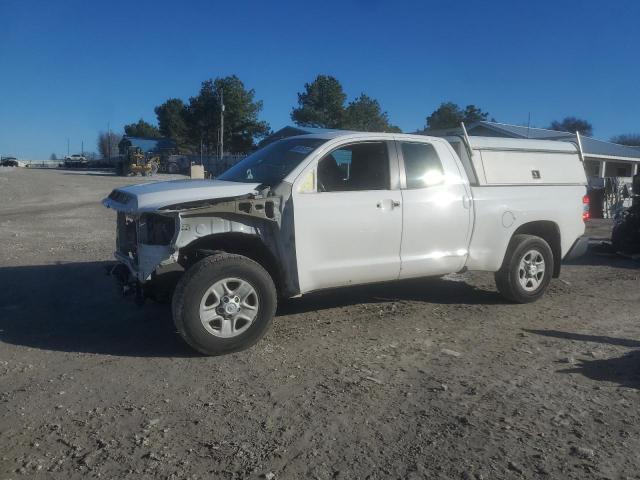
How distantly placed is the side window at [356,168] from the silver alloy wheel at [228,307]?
132 cm

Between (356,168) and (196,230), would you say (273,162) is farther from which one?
(196,230)

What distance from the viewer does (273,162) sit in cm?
566

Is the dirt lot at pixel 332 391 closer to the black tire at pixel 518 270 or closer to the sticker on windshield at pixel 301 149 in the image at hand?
the black tire at pixel 518 270

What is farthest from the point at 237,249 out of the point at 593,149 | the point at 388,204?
the point at 593,149

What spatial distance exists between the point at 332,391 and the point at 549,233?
4.12 metres

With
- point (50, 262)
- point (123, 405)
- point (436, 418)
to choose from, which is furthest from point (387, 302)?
point (50, 262)

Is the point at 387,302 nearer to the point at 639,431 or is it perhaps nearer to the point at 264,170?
the point at 264,170

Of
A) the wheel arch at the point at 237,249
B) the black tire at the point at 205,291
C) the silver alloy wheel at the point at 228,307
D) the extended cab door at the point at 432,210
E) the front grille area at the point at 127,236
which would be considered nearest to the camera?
the black tire at the point at 205,291

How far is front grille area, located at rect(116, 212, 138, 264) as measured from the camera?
5.07 meters

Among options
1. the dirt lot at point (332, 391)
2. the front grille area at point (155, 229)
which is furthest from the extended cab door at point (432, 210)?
the front grille area at point (155, 229)

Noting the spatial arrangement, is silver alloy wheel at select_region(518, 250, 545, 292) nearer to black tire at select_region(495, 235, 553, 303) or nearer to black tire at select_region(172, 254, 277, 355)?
black tire at select_region(495, 235, 553, 303)

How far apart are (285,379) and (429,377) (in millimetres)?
1110

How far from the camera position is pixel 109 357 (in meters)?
4.77

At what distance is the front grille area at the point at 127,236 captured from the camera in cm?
507
